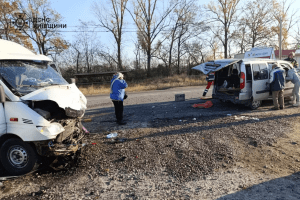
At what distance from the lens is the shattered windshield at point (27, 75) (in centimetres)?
406

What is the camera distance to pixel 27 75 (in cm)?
442

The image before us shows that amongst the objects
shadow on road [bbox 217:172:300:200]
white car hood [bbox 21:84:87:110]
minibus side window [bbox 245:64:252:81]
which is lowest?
shadow on road [bbox 217:172:300:200]

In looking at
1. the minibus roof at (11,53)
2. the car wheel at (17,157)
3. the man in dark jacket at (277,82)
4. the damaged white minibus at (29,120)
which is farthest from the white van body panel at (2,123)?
the man in dark jacket at (277,82)

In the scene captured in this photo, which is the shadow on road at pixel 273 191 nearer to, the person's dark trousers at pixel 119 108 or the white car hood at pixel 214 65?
the person's dark trousers at pixel 119 108

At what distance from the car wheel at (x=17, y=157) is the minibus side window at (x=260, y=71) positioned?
7845 millimetres

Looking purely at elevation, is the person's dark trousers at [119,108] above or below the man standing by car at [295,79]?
below

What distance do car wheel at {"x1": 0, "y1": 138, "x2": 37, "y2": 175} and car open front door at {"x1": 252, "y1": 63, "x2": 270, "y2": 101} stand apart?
301 inches

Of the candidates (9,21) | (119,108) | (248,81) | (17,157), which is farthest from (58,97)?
(9,21)

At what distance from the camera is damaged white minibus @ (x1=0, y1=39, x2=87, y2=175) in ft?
12.1

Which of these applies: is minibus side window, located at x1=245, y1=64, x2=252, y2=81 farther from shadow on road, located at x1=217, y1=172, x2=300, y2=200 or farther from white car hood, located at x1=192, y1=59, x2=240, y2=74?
shadow on road, located at x1=217, y1=172, x2=300, y2=200

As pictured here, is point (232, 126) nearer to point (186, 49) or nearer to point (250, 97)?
point (250, 97)

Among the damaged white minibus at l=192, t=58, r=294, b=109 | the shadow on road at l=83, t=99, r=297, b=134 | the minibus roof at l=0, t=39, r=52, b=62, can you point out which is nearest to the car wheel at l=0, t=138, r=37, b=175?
the minibus roof at l=0, t=39, r=52, b=62

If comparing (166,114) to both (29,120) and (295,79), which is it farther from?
(295,79)

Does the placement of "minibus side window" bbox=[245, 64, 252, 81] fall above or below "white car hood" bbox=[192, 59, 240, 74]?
below
